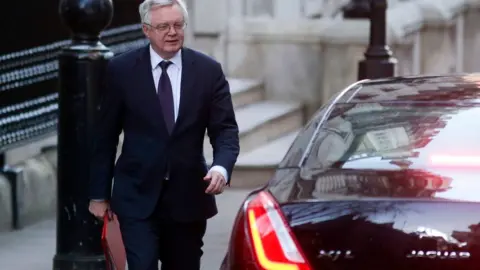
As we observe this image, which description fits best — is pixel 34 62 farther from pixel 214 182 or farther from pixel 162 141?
pixel 214 182

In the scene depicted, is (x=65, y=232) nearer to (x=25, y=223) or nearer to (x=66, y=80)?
(x=66, y=80)

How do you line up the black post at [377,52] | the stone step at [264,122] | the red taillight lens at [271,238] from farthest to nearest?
the stone step at [264,122], the black post at [377,52], the red taillight lens at [271,238]

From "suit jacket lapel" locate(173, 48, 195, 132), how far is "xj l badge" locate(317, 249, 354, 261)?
52.5 inches

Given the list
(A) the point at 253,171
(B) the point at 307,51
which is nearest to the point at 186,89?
(A) the point at 253,171

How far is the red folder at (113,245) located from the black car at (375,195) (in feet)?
3.20

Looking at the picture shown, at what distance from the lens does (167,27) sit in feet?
17.5

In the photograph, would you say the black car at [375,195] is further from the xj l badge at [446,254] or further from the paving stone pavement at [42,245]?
the paving stone pavement at [42,245]

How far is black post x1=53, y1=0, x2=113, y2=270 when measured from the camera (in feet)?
23.8

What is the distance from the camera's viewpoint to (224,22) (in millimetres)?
14383

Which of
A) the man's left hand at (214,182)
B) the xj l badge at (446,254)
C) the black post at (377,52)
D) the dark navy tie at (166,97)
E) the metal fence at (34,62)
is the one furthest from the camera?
the black post at (377,52)

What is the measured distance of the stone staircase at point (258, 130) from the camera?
38.2 ft

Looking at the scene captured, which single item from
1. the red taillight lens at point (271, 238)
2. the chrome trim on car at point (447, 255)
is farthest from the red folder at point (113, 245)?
the chrome trim on car at point (447, 255)

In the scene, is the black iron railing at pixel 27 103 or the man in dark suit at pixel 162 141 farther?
the black iron railing at pixel 27 103

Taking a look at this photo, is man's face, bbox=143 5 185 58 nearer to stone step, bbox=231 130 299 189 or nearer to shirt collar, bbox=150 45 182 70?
shirt collar, bbox=150 45 182 70
